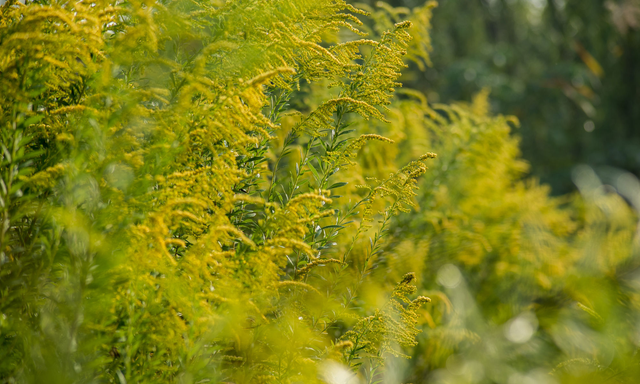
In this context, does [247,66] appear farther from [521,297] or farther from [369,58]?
[521,297]

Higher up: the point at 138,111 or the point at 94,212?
the point at 138,111

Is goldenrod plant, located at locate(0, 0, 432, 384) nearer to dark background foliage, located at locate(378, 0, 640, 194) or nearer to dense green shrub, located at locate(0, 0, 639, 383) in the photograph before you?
dense green shrub, located at locate(0, 0, 639, 383)

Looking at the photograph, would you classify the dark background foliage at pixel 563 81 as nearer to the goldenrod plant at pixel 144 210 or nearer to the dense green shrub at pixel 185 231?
the dense green shrub at pixel 185 231

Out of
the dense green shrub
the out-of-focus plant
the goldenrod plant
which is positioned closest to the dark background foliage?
the out-of-focus plant

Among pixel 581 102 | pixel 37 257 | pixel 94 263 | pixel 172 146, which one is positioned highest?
pixel 172 146

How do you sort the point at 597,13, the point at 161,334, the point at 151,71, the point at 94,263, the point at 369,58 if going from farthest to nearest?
the point at 597,13
the point at 369,58
the point at 151,71
the point at 161,334
the point at 94,263

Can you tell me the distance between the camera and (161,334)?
80cm

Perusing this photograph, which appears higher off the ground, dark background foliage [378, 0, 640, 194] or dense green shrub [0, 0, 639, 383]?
dense green shrub [0, 0, 639, 383]

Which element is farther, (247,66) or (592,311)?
(247,66)

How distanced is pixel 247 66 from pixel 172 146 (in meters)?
0.29

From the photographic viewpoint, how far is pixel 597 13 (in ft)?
21.6

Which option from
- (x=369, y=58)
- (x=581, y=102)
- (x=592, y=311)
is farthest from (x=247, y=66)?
(x=581, y=102)

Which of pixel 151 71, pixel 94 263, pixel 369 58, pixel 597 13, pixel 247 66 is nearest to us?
pixel 94 263

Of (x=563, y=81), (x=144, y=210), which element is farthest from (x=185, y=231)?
(x=563, y=81)
